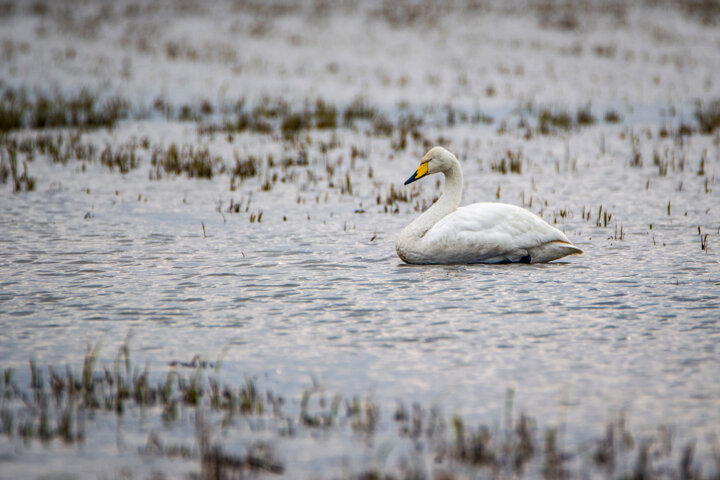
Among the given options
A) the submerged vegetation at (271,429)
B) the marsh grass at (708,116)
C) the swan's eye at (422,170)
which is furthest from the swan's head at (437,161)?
the marsh grass at (708,116)

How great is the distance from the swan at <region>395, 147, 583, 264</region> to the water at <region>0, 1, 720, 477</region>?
8.1 inches

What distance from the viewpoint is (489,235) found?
362 inches

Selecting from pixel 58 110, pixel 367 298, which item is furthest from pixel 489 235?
pixel 58 110

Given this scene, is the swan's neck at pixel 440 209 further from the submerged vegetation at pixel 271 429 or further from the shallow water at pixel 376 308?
the submerged vegetation at pixel 271 429

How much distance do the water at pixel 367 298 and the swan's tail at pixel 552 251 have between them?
0.11 m

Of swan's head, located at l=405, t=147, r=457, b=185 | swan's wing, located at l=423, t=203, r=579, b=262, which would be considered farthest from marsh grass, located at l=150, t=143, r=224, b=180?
swan's wing, located at l=423, t=203, r=579, b=262

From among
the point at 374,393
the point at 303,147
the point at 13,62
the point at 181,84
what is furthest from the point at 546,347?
the point at 13,62

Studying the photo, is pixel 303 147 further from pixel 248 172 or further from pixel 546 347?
pixel 546 347

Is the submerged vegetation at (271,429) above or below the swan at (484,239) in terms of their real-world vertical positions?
below

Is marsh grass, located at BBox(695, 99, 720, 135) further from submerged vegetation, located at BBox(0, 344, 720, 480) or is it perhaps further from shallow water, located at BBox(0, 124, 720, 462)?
submerged vegetation, located at BBox(0, 344, 720, 480)

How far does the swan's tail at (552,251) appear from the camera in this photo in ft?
30.6

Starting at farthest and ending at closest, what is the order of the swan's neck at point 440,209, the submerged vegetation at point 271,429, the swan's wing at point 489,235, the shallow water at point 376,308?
the swan's neck at point 440,209 → the swan's wing at point 489,235 → the shallow water at point 376,308 → the submerged vegetation at point 271,429

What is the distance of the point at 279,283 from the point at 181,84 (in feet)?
67.6

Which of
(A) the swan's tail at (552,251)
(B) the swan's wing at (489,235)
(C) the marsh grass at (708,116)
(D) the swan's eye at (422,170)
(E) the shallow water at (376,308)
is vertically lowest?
(E) the shallow water at (376,308)
